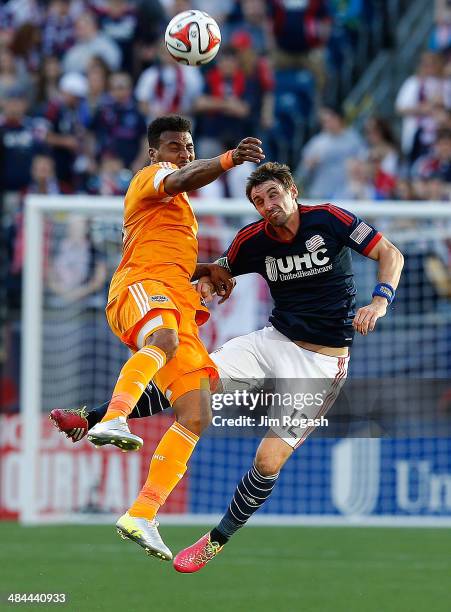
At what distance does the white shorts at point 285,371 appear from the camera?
8.76 metres

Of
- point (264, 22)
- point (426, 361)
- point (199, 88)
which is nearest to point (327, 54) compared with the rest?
point (264, 22)

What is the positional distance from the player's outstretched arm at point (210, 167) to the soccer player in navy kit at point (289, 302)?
62cm

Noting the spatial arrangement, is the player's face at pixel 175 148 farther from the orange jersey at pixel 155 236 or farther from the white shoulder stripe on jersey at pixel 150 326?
the white shoulder stripe on jersey at pixel 150 326

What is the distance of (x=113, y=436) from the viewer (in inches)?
284

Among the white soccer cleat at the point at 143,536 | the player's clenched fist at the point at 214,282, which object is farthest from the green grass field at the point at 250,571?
the player's clenched fist at the point at 214,282

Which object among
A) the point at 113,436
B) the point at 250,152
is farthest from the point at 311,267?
the point at 113,436

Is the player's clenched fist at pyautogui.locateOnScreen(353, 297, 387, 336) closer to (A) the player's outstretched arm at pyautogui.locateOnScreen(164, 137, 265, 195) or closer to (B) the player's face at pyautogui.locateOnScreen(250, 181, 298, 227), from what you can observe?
(B) the player's face at pyautogui.locateOnScreen(250, 181, 298, 227)

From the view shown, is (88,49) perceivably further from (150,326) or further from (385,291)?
→ (385,291)

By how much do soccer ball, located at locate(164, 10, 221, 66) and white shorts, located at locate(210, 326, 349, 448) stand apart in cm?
180

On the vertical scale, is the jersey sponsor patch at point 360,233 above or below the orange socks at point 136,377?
above

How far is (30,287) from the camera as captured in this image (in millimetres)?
12852

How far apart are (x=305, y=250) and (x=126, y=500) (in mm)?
5210

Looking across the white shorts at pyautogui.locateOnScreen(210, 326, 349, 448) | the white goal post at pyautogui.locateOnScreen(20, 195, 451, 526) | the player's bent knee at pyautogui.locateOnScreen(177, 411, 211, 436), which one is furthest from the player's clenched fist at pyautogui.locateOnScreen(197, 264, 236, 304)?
the white goal post at pyautogui.locateOnScreen(20, 195, 451, 526)

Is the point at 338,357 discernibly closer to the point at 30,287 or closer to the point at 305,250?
the point at 305,250
